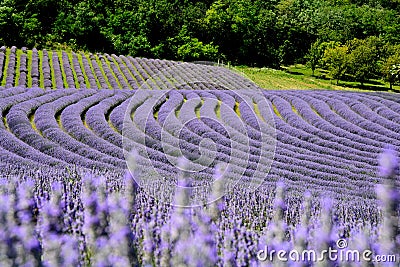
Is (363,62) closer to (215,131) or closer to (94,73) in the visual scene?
(94,73)

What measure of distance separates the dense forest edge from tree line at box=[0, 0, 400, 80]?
8 cm

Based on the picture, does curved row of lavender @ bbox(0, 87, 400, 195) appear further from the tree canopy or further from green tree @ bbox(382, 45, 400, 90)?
green tree @ bbox(382, 45, 400, 90)

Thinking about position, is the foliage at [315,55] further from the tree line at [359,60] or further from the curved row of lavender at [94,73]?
the curved row of lavender at [94,73]

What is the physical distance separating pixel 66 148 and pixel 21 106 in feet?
16.4

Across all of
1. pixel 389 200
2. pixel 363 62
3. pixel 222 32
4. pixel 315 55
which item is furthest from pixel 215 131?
pixel 222 32

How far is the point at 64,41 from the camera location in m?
40.5

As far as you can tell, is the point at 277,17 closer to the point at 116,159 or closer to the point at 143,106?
the point at 143,106

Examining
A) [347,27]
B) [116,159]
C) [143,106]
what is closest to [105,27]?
[143,106]

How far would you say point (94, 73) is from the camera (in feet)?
90.8

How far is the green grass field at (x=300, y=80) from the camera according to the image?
38.7m

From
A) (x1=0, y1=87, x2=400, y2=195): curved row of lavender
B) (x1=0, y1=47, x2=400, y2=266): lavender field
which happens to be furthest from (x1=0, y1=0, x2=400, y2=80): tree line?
(x1=0, y1=87, x2=400, y2=195): curved row of lavender

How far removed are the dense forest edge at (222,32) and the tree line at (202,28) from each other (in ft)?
0.27

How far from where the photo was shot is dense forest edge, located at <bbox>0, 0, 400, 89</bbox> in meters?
40.7

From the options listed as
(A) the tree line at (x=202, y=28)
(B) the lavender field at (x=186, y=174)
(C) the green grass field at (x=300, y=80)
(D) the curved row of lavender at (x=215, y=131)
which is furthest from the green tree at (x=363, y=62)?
(D) the curved row of lavender at (x=215, y=131)
